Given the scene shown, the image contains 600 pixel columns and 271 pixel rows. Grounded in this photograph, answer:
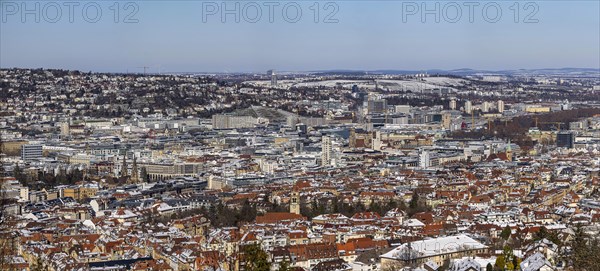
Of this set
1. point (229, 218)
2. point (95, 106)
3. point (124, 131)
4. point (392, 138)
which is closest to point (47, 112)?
point (95, 106)

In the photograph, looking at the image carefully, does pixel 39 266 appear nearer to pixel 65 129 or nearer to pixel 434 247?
pixel 434 247

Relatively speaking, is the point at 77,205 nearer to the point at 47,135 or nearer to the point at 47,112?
the point at 47,135

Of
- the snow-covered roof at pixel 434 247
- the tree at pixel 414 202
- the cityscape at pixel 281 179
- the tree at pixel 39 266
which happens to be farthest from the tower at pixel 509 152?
the tree at pixel 39 266

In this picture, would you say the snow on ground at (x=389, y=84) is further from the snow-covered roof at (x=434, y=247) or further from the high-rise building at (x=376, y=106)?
the snow-covered roof at (x=434, y=247)

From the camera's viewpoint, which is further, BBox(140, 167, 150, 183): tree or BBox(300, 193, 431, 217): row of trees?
BBox(140, 167, 150, 183): tree

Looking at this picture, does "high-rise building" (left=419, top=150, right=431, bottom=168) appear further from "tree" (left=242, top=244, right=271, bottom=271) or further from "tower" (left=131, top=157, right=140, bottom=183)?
"tree" (left=242, top=244, right=271, bottom=271)

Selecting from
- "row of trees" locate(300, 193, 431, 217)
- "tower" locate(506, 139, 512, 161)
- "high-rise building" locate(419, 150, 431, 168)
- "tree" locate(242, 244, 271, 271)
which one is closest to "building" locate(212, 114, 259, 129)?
"tower" locate(506, 139, 512, 161)

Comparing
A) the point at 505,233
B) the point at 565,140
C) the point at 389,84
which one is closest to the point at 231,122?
the point at 565,140
